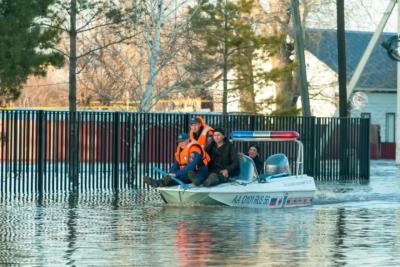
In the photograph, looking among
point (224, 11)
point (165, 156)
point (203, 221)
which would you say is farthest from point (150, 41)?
point (203, 221)

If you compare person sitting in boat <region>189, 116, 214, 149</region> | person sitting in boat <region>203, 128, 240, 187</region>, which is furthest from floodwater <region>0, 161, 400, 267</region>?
person sitting in boat <region>189, 116, 214, 149</region>

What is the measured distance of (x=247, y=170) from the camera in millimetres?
25656

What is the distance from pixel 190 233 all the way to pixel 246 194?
6.18m

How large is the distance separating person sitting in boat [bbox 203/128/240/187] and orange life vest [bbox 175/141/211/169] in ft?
0.53

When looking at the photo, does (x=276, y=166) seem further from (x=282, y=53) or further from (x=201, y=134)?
Result: (x=282, y=53)

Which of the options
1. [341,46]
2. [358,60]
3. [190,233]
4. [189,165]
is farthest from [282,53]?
[190,233]

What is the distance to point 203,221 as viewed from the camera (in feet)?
71.8

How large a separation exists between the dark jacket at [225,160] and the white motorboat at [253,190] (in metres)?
0.21

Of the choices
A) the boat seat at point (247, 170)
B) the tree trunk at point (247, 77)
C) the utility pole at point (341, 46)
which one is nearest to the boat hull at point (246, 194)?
the boat seat at point (247, 170)

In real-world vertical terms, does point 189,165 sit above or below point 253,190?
above

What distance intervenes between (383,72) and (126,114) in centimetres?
4292

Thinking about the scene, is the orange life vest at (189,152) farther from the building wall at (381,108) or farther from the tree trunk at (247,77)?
the building wall at (381,108)

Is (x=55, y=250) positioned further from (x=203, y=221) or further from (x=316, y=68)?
(x=316, y=68)

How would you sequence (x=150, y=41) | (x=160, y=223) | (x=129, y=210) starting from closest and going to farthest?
(x=160, y=223), (x=129, y=210), (x=150, y=41)
